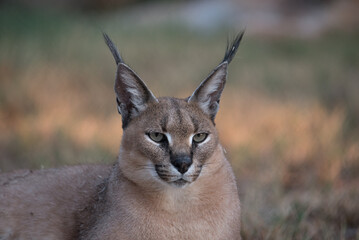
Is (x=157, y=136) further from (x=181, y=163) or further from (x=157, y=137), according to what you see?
(x=181, y=163)

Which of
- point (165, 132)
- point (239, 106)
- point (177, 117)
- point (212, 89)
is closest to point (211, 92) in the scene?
point (212, 89)

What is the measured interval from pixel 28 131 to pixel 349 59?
7810 mm

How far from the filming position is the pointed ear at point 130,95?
10.2ft

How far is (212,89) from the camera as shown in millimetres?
3238

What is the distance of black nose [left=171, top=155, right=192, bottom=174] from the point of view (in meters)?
2.79

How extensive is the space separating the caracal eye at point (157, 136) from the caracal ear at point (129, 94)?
0.25 meters

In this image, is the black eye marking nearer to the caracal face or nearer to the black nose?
the caracal face

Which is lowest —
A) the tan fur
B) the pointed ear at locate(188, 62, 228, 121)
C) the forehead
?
the tan fur

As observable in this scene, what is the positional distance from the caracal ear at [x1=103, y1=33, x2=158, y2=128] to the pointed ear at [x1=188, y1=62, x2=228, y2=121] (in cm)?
29

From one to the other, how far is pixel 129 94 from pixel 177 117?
38cm

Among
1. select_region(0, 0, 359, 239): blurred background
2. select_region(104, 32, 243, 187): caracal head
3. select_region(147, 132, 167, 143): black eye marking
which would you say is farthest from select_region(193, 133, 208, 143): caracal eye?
select_region(0, 0, 359, 239): blurred background

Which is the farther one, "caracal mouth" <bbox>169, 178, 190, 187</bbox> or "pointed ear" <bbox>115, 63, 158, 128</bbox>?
"pointed ear" <bbox>115, 63, 158, 128</bbox>

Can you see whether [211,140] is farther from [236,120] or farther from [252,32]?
[252,32]

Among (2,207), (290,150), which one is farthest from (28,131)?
(290,150)
